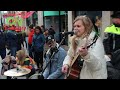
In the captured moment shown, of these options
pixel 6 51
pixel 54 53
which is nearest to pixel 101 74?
pixel 54 53

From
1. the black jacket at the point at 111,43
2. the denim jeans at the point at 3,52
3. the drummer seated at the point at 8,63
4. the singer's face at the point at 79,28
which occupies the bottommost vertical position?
the drummer seated at the point at 8,63

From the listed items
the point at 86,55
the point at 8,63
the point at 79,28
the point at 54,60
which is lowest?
the point at 8,63

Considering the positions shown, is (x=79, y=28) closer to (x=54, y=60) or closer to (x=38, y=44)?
(x=54, y=60)

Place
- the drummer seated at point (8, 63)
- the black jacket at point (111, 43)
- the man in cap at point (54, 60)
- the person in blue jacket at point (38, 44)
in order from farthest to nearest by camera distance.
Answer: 1. the person in blue jacket at point (38, 44)
2. the drummer seated at point (8, 63)
3. the man in cap at point (54, 60)
4. the black jacket at point (111, 43)

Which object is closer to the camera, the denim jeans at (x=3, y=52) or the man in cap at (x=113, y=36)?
the man in cap at (x=113, y=36)

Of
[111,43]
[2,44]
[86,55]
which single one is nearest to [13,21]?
[2,44]

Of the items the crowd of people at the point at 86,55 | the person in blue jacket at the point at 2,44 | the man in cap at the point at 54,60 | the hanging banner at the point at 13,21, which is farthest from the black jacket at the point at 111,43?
the hanging banner at the point at 13,21

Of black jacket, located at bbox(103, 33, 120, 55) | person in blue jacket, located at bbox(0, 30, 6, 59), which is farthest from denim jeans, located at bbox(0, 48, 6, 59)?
black jacket, located at bbox(103, 33, 120, 55)

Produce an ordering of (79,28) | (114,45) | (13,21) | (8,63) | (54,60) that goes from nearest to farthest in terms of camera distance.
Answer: (79,28) → (114,45) → (54,60) → (8,63) → (13,21)

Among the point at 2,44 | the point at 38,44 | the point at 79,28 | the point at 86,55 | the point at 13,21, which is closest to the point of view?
the point at 86,55

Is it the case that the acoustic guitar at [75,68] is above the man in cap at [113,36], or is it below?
below

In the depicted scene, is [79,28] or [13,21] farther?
[13,21]

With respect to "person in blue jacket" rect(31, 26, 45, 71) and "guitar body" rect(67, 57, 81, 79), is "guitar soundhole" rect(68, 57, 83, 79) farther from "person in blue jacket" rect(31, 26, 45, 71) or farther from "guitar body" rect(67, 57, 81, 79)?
"person in blue jacket" rect(31, 26, 45, 71)

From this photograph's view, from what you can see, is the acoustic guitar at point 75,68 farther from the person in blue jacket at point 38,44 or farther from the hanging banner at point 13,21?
the person in blue jacket at point 38,44
